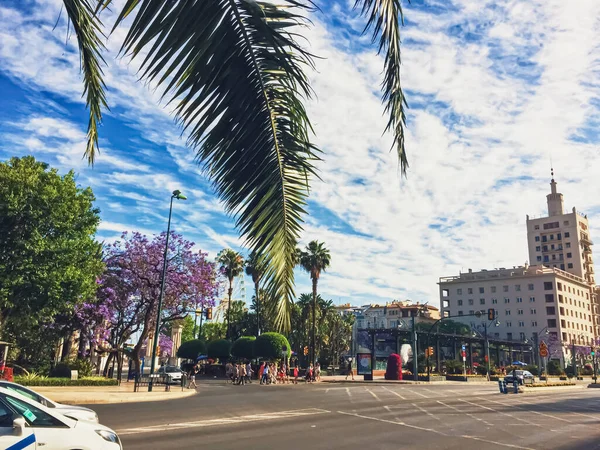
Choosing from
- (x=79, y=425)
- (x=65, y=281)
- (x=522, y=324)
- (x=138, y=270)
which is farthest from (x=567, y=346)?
(x=79, y=425)

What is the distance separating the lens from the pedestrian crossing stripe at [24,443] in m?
5.17

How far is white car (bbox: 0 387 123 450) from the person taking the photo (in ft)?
17.3

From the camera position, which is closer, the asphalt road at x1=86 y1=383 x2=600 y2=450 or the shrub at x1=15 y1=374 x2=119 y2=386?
the asphalt road at x1=86 y1=383 x2=600 y2=450

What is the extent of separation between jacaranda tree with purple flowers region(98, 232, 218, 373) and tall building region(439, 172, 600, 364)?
7599cm

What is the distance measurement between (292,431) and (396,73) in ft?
39.2

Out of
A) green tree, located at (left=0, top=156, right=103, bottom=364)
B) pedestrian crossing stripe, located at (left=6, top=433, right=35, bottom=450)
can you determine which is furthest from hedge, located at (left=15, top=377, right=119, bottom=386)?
pedestrian crossing stripe, located at (left=6, top=433, right=35, bottom=450)

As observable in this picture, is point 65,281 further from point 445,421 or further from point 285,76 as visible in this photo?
point 285,76

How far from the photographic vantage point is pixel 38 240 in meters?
22.2

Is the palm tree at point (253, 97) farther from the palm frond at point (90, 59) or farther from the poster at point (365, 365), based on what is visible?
the poster at point (365, 365)

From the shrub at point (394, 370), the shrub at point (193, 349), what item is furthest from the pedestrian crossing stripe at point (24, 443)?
the shrub at point (193, 349)

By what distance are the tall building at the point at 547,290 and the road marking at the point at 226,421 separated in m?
82.8

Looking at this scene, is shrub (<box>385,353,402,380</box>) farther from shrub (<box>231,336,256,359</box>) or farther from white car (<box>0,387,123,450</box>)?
white car (<box>0,387,123,450</box>)

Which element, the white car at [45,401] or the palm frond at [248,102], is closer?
the palm frond at [248,102]

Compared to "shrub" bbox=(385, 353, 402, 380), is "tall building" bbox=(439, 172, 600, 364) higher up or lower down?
higher up
